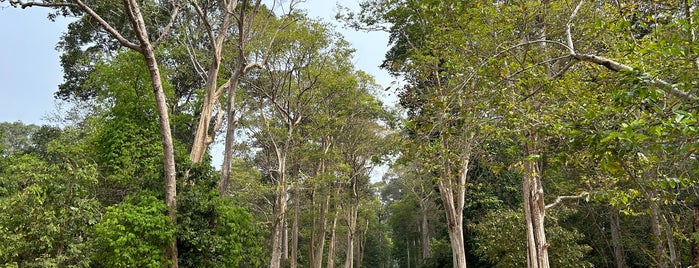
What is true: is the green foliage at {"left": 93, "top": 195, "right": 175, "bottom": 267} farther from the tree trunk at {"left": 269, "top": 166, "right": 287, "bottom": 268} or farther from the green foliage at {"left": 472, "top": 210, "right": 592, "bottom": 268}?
the green foliage at {"left": 472, "top": 210, "right": 592, "bottom": 268}

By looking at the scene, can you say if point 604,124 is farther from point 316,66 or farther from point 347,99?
point 347,99

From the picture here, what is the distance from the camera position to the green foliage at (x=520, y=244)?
12102 mm

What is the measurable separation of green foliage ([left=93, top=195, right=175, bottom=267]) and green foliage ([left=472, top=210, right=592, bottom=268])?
9202 millimetres

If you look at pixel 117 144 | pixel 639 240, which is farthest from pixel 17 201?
pixel 639 240

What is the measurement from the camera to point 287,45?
560 inches

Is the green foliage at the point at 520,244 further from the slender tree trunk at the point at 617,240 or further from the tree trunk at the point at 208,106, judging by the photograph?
the tree trunk at the point at 208,106

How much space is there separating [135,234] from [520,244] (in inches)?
389

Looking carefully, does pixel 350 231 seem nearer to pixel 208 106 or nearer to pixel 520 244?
pixel 520 244

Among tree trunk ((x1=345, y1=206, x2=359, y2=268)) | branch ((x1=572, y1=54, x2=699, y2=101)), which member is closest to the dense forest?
branch ((x1=572, y1=54, x2=699, y2=101))

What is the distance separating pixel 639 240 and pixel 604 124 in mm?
14142

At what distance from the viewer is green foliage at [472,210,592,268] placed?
12.1 metres

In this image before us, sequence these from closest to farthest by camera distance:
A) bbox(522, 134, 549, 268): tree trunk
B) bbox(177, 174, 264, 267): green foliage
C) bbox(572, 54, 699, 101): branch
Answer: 1. bbox(572, 54, 699, 101): branch
2. bbox(177, 174, 264, 267): green foliage
3. bbox(522, 134, 549, 268): tree trunk

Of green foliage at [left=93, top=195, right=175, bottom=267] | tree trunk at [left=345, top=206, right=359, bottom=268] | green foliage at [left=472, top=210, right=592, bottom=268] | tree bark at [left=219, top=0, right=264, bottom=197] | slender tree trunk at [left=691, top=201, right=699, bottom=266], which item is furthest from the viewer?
tree trunk at [left=345, top=206, right=359, bottom=268]

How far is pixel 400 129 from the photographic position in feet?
25.7
